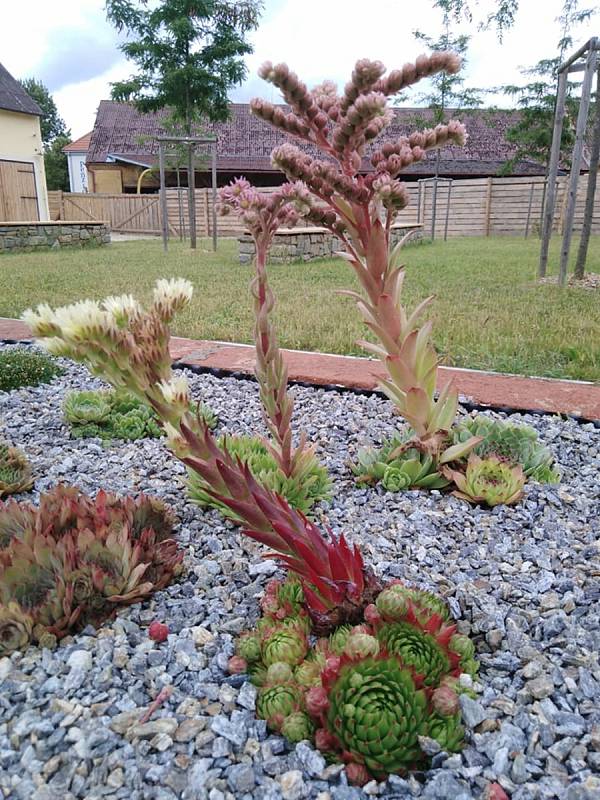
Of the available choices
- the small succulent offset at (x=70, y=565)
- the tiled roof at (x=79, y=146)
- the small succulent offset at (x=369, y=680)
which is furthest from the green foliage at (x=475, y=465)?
the tiled roof at (x=79, y=146)

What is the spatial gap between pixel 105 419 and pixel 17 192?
18.6 meters

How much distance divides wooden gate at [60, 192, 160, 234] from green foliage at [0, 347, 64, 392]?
65.6ft

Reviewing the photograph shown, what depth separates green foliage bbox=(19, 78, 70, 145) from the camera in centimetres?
5206

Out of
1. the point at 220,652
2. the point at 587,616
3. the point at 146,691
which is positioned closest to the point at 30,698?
the point at 146,691

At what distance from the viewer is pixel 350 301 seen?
21.1ft

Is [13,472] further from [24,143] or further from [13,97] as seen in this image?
[13,97]

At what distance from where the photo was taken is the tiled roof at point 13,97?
18.3 metres

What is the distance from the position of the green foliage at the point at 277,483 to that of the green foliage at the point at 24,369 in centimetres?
179

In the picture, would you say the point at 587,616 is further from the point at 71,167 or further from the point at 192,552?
the point at 71,167

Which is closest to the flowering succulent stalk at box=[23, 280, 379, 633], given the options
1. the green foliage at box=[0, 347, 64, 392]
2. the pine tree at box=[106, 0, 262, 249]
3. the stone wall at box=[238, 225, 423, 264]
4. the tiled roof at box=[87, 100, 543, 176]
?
the green foliage at box=[0, 347, 64, 392]

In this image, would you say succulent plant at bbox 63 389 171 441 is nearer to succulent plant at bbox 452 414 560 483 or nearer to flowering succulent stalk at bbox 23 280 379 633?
succulent plant at bbox 452 414 560 483

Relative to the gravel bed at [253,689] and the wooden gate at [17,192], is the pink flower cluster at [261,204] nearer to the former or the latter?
the gravel bed at [253,689]

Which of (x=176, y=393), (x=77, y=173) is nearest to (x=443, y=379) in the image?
(x=176, y=393)

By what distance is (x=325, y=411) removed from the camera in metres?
3.01
